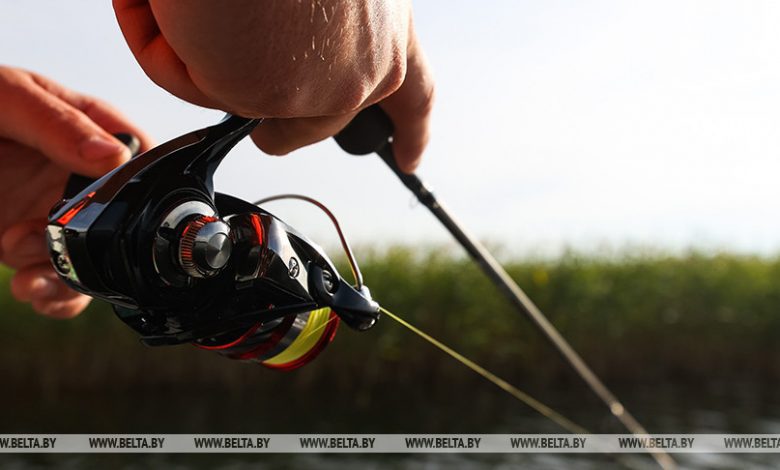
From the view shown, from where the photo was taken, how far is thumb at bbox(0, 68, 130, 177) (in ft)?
3.41

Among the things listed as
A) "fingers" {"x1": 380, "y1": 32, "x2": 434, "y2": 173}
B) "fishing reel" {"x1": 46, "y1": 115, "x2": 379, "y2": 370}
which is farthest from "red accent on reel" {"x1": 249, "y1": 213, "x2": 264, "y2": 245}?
"fingers" {"x1": 380, "y1": 32, "x2": 434, "y2": 173}

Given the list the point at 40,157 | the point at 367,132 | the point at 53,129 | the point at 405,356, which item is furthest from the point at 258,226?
the point at 405,356

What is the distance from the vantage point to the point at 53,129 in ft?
3.58

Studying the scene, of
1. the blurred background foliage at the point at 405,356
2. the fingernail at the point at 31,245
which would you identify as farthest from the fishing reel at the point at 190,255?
the blurred background foliage at the point at 405,356

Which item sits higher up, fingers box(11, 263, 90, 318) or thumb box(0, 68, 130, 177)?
thumb box(0, 68, 130, 177)

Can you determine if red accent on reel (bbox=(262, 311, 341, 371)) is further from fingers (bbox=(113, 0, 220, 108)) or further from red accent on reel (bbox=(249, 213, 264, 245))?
fingers (bbox=(113, 0, 220, 108))

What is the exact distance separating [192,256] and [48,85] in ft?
2.49

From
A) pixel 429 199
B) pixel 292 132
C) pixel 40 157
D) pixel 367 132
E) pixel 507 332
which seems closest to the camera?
pixel 292 132

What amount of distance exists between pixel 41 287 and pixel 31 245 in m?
0.08

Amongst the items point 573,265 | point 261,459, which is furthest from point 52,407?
point 573,265

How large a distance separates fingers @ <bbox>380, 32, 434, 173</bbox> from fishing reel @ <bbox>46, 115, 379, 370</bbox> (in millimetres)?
230

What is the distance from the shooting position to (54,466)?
26.6 feet

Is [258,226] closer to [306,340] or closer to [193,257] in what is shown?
[193,257]

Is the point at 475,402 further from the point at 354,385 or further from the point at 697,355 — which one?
the point at 697,355
